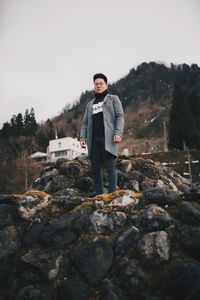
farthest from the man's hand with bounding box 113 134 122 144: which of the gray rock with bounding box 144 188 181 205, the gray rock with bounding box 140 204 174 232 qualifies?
the gray rock with bounding box 140 204 174 232

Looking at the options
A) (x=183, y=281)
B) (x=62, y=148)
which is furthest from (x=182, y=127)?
(x=183, y=281)

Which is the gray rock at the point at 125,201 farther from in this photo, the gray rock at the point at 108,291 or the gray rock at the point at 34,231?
the gray rock at the point at 108,291

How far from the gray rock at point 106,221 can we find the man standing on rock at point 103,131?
1.34 meters

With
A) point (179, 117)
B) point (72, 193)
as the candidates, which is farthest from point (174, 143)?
point (72, 193)

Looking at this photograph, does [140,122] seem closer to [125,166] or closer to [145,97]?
[145,97]

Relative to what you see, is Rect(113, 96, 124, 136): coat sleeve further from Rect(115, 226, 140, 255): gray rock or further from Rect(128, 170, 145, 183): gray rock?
Rect(128, 170, 145, 183): gray rock

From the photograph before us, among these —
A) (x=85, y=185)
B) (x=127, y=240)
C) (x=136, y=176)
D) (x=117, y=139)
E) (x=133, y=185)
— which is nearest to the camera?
(x=127, y=240)

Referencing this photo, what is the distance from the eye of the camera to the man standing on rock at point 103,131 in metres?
6.36

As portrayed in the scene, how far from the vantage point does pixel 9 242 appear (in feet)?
15.7

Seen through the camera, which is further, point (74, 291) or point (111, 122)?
point (111, 122)

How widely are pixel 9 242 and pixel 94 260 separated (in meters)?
1.28

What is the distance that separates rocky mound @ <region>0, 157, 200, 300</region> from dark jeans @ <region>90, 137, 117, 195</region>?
1043 millimetres

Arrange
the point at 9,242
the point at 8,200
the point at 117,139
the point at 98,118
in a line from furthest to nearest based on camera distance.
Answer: the point at 98,118
the point at 117,139
the point at 8,200
the point at 9,242

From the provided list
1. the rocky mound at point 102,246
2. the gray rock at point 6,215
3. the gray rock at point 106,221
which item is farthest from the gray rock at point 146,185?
the gray rock at point 6,215
